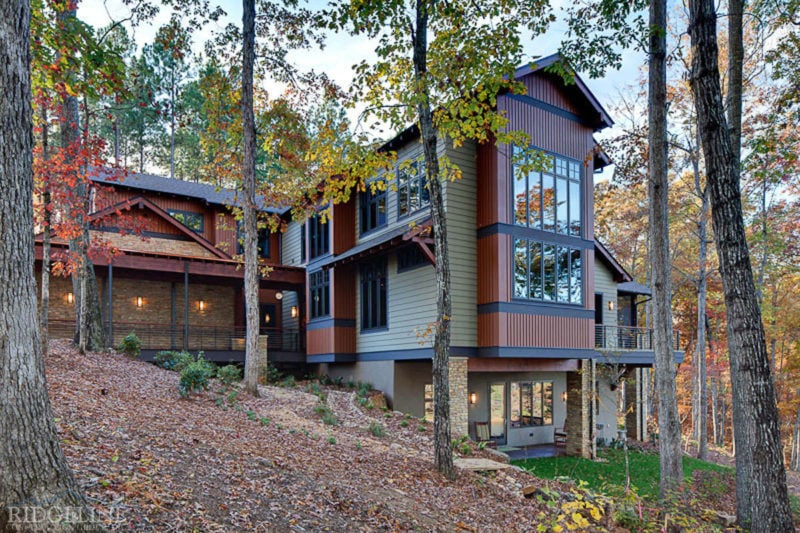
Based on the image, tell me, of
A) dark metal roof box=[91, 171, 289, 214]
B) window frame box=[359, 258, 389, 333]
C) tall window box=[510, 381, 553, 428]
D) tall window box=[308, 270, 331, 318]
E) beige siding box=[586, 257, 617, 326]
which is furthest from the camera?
dark metal roof box=[91, 171, 289, 214]

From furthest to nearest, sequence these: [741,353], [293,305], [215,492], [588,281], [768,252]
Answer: [293,305]
[768,252]
[588,281]
[741,353]
[215,492]

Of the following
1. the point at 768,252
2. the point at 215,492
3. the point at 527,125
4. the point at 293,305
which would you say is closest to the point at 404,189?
the point at 527,125

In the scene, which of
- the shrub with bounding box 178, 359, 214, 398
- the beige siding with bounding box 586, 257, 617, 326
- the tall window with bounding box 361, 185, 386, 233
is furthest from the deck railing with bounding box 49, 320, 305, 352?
the beige siding with bounding box 586, 257, 617, 326

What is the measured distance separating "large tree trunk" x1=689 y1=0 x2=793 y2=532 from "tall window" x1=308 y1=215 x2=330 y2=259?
1311 cm

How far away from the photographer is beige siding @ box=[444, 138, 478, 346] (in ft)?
42.3

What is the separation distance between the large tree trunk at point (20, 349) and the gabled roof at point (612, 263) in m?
16.9

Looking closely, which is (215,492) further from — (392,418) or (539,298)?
(539,298)

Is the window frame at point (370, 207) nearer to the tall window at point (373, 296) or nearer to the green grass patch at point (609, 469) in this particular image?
the tall window at point (373, 296)

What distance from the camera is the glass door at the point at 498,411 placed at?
53.0 feet

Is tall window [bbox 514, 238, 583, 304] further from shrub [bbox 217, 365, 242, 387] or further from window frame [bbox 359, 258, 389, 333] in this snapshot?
shrub [bbox 217, 365, 242, 387]

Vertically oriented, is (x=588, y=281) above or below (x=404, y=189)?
below

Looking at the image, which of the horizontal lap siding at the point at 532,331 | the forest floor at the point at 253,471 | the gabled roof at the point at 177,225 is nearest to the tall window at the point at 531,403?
the horizontal lap siding at the point at 532,331

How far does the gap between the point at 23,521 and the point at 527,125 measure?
12795mm

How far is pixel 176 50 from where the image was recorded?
13055 millimetres
